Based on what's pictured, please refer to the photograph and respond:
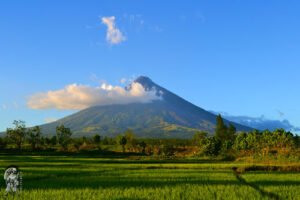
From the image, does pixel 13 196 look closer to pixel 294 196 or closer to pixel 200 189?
pixel 200 189

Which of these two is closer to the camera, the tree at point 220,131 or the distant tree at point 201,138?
the distant tree at point 201,138

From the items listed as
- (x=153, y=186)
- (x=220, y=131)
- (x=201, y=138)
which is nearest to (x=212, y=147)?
(x=201, y=138)

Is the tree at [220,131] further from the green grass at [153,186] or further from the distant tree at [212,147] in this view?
the green grass at [153,186]

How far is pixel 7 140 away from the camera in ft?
321

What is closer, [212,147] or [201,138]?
[212,147]

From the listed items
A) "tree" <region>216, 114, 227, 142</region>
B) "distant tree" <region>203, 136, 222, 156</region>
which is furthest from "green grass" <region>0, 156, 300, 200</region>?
"tree" <region>216, 114, 227, 142</region>

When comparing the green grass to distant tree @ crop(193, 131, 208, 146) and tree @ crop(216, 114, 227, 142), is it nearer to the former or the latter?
distant tree @ crop(193, 131, 208, 146)

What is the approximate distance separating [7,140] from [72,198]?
101 meters

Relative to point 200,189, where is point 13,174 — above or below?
above

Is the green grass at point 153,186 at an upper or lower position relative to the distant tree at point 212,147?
upper

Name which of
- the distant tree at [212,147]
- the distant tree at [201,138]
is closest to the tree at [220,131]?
the distant tree at [201,138]

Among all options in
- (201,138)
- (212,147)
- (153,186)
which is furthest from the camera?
(201,138)

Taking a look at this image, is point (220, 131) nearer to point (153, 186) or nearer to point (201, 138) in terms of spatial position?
point (201, 138)

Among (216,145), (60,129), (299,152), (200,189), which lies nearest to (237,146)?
(216,145)
